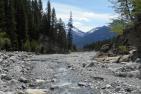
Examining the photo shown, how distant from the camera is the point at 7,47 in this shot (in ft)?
278

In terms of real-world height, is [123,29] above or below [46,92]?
above

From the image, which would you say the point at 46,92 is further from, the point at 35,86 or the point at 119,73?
the point at 119,73

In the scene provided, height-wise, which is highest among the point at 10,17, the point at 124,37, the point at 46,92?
the point at 10,17

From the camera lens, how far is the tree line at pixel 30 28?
85.4 metres

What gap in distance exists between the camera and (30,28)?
108 m

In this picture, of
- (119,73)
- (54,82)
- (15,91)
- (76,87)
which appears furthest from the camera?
(119,73)

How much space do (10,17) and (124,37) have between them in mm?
35310

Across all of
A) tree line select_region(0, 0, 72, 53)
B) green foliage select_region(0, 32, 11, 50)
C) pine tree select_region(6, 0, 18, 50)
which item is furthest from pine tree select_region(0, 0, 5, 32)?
green foliage select_region(0, 32, 11, 50)

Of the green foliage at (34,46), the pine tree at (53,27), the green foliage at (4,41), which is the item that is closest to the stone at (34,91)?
the green foliage at (4,41)

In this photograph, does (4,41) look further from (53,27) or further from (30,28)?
(53,27)

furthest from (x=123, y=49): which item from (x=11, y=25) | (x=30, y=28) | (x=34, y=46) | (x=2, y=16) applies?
(x=30, y=28)

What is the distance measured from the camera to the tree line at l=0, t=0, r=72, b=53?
8544 centimetres

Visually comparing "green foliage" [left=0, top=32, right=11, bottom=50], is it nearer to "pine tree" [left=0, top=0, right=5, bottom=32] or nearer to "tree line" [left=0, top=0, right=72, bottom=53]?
"tree line" [left=0, top=0, right=72, bottom=53]

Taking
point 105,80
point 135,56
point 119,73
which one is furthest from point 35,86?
point 135,56
